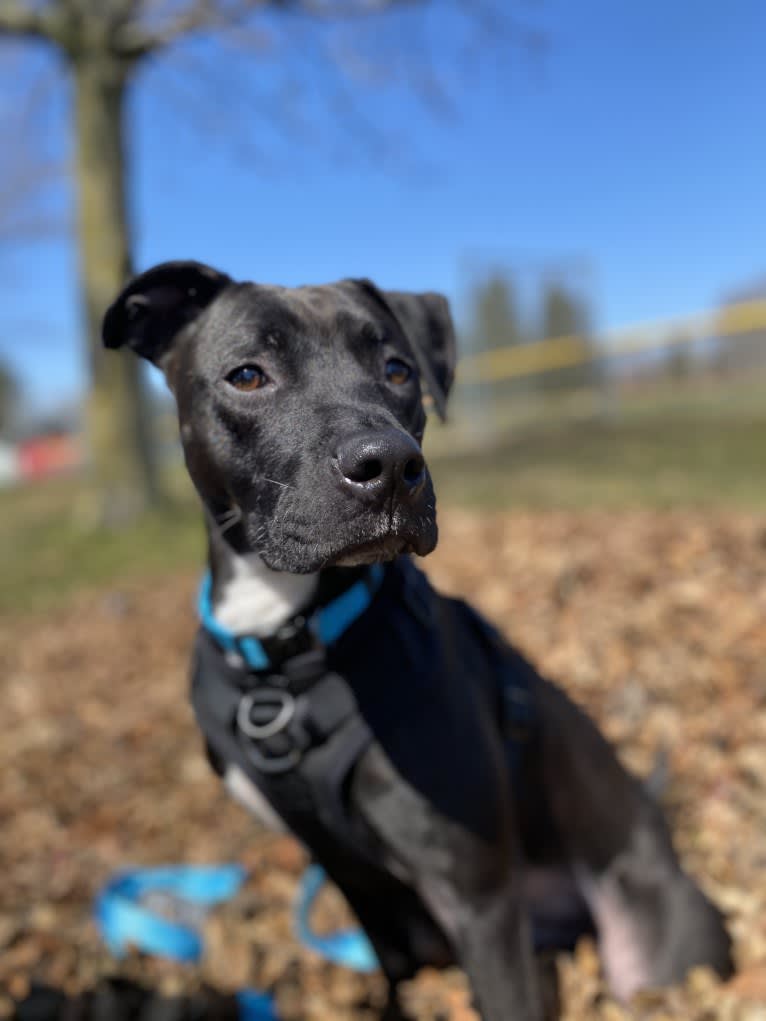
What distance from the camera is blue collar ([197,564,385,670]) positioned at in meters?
2.12

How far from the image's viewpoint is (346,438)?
1.75 metres

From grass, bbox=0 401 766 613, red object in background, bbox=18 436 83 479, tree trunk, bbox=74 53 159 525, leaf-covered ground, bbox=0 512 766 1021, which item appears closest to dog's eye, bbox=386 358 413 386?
leaf-covered ground, bbox=0 512 766 1021

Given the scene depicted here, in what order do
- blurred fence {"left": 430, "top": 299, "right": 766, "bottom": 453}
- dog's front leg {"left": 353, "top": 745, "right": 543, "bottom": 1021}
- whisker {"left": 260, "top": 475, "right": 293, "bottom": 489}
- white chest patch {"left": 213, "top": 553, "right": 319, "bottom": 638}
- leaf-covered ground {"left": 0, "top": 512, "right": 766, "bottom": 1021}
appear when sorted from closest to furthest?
whisker {"left": 260, "top": 475, "right": 293, "bottom": 489}
dog's front leg {"left": 353, "top": 745, "right": 543, "bottom": 1021}
white chest patch {"left": 213, "top": 553, "right": 319, "bottom": 638}
leaf-covered ground {"left": 0, "top": 512, "right": 766, "bottom": 1021}
blurred fence {"left": 430, "top": 299, "right": 766, "bottom": 453}

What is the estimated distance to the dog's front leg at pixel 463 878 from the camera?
6.77 ft

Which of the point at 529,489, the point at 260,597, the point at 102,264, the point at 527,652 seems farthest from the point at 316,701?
the point at 102,264

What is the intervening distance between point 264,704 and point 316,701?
0.51ft

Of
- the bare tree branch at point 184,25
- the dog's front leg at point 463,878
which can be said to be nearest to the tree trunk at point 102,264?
the bare tree branch at point 184,25

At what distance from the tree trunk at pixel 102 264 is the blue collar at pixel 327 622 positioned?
8914 millimetres

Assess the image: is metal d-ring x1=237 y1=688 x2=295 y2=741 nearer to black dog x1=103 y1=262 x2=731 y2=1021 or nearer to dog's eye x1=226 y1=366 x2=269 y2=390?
black dog x1=103 y1=262 x2=731 y2=1021

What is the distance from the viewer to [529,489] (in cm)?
993

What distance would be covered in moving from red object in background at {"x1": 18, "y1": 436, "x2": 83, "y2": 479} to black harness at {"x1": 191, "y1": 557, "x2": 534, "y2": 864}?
35.3 metres

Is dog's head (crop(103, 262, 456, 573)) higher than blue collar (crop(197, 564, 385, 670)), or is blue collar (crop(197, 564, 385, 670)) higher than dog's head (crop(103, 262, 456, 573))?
dog's head (crop(103, 262, 456, 573))

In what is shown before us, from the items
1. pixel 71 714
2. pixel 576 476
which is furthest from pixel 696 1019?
pixel 576 476

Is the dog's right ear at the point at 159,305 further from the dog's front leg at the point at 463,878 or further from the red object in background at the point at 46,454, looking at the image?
the red object in background at the point at 46,454
